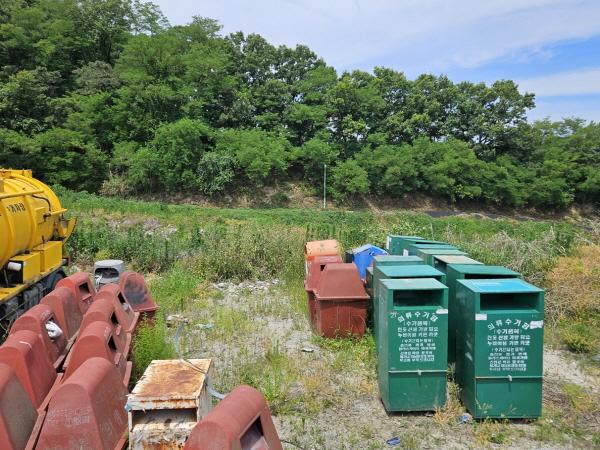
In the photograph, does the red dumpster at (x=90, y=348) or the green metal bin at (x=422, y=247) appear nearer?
the red dumpster at (x=90, y=348)

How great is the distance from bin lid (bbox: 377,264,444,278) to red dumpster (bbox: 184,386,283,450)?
109 inches

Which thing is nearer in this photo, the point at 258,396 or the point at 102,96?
the point at 258,396

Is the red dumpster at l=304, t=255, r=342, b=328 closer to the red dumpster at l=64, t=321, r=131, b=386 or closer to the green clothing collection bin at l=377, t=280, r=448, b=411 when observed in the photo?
the green clothing collection bin at l=377, t=280, r=448, b=411

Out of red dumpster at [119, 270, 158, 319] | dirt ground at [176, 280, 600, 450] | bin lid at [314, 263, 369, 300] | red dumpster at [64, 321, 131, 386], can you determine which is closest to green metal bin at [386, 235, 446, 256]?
bin lid at [314, 263, 369, 300]

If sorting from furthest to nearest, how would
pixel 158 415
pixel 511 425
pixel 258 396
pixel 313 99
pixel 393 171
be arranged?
pixel 313 99, pixel 393 171, pixel 511 425, pixel 158 415, pixel 258 396

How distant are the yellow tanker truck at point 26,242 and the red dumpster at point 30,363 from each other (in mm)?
2441

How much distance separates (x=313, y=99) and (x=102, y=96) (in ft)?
58.1

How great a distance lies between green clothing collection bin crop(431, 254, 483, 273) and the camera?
6.23m

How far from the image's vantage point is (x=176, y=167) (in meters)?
34.0

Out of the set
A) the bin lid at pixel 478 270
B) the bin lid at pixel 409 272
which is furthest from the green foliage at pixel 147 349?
the bin lid at pixel 478 270

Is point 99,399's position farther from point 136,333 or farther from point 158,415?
point 136,333

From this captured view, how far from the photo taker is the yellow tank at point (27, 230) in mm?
6566

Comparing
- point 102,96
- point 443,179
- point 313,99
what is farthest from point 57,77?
point 443,179

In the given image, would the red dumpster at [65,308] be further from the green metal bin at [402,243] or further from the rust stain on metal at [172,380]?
the green metal bin at [402,243]
